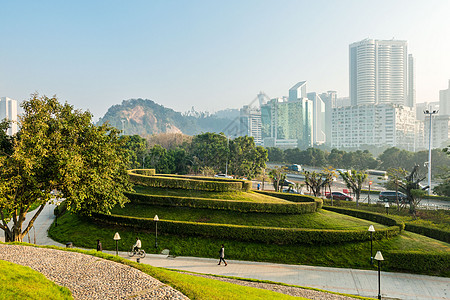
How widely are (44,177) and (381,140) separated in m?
174

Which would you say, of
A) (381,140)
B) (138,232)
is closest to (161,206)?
(138,232)

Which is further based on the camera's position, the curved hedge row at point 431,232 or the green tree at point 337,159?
the green tree at point 337,159

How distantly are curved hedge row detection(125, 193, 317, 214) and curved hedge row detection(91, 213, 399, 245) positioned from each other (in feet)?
8.52

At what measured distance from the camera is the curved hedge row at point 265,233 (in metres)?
19.5

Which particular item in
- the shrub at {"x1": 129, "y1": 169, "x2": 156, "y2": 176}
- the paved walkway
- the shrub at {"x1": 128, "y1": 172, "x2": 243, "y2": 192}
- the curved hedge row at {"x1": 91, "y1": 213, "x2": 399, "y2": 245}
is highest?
the shrub at {"x1": 129, "y1": 169, "x2": 156, "y2": 176}

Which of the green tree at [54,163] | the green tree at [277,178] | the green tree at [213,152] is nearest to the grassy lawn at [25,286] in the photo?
the green tree at [54,163]

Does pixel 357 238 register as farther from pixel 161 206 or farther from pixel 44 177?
pixel 44 177

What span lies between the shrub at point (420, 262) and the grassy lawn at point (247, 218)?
3.71m

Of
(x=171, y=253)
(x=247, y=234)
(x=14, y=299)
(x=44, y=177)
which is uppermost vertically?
(x=44, y=177)

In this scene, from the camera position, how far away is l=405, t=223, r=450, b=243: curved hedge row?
73.6 ft

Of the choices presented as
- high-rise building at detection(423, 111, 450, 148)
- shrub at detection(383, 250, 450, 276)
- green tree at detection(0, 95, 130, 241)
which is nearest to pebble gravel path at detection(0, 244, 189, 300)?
green tree at detection(0, 95, 130, 241)

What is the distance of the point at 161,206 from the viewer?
931 inches

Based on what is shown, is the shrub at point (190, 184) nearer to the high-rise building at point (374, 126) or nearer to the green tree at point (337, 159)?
the green tree at point (337, 159)

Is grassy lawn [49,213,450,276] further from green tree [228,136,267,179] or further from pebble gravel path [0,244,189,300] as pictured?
green tree [228,136,267,179]
